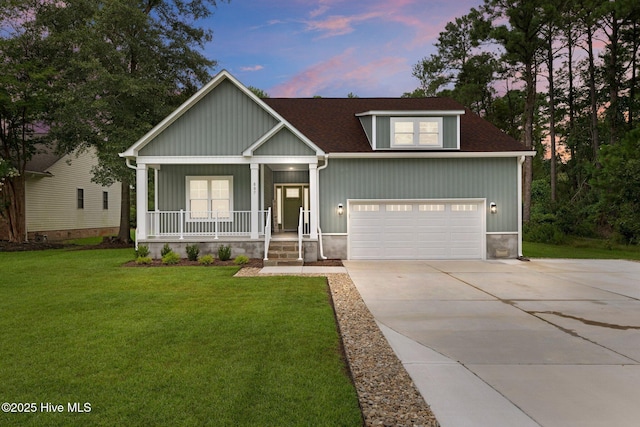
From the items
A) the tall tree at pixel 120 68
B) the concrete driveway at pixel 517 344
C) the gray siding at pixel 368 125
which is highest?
the tall tree at pixel 120 68

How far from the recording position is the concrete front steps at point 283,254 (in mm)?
12281

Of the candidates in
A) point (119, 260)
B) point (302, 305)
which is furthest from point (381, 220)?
point (119, 260)

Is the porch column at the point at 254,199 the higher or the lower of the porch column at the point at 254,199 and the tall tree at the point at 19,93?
the lower

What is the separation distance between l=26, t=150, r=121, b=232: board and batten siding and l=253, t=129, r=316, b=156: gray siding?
13088mm

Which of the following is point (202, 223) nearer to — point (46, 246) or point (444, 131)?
point (444, 131)

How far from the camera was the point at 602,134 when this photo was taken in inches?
1126

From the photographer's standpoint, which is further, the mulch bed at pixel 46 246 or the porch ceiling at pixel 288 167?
the mulch bed at pixel 46 246

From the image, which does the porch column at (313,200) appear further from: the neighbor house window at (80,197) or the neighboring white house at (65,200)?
the neighbor house window at (80,197)

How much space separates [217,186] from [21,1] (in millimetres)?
14386

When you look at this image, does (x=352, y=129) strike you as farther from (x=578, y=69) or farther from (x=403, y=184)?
(x=578, y=69)

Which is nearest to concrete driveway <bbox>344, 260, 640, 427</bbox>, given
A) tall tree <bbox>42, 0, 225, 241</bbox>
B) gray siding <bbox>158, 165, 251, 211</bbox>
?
gray siding <bbox>158, 165, 251, 211</bbox>

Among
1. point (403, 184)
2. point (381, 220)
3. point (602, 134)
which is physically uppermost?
point (602, 134)

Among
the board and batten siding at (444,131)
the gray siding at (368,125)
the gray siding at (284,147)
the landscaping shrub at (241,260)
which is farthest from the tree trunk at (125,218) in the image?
the board and batten siding at (444,131)

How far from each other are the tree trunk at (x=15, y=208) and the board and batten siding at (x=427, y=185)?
16.9 metres
